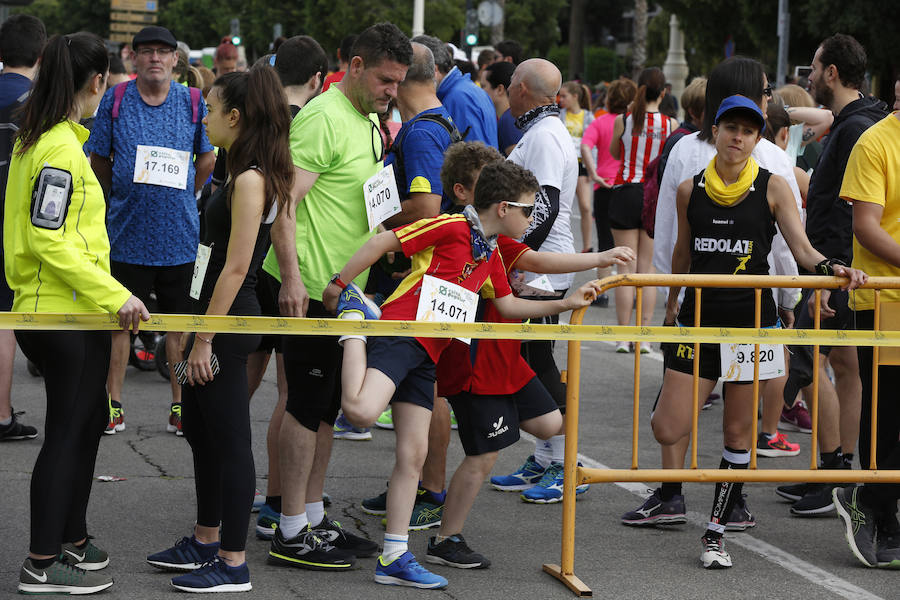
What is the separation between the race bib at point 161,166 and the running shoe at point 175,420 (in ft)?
4.23

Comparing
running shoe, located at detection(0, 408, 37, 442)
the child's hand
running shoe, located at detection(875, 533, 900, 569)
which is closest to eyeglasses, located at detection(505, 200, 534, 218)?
the child's hand

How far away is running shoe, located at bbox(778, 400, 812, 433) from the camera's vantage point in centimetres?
809

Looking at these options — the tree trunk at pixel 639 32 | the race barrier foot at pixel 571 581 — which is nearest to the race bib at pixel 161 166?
the race barrier foot at pixel 571 581

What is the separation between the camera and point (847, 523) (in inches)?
211

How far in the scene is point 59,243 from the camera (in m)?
4.43

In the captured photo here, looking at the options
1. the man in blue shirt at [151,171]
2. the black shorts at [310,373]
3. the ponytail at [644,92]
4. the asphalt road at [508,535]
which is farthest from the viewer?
the ponytail at [644,92]

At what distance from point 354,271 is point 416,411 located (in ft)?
1.97

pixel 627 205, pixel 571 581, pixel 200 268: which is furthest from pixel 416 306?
pixel 627 205

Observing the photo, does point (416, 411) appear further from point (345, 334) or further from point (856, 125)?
point (856, 125)

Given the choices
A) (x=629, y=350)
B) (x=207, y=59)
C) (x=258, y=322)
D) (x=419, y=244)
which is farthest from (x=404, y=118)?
(x=207, y=59)

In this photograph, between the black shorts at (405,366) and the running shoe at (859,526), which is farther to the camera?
the running shoe at (859,526)

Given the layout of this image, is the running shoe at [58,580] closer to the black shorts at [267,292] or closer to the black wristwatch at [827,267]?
the black shorts at [267,292]

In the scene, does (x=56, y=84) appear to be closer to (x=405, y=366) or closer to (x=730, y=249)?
(x=405, y=366)

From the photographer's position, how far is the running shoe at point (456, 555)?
5156mm
